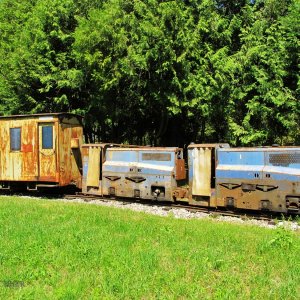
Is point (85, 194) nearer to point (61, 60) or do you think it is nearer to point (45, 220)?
point (45, 220)

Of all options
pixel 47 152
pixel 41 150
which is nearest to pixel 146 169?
pixel 47 152

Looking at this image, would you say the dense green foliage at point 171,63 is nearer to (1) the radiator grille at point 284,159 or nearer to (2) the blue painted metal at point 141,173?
(2) the blue painted metal at point 141,173

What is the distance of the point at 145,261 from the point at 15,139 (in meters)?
11.7

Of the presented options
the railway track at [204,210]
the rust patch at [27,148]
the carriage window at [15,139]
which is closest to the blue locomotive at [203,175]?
the railway track at [204,210]

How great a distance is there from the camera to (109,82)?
57.7 feet

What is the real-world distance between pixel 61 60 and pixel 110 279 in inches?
667

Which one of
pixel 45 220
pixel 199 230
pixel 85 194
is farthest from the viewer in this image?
pixel 85 194

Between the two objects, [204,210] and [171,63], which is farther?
[171,63]

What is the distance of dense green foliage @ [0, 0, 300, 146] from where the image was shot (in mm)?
16781

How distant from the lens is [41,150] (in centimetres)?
1595

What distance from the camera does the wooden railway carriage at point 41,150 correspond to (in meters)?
15.8

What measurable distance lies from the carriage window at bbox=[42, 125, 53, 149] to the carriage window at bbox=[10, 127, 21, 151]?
3.92 feet

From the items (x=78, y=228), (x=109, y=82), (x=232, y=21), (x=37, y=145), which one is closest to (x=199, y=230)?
(x=78, y=228)

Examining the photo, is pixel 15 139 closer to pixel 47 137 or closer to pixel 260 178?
pixel 47 137
